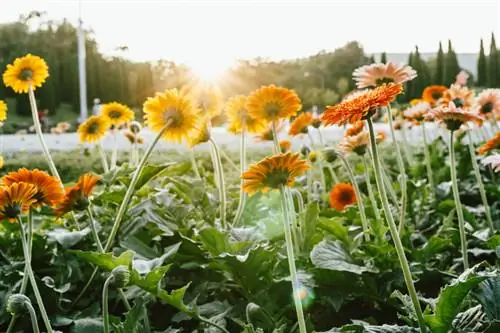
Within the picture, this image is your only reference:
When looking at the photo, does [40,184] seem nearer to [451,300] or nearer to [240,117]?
[240,117]

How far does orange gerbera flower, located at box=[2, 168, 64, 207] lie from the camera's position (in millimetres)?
1460

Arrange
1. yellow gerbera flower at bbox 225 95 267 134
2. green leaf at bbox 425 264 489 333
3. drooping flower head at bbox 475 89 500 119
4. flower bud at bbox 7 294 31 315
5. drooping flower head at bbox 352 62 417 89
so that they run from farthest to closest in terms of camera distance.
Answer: drooping flower head at bbox 475 89 500 119
yellow gerbera flower at bbox 225 95 267 134
drooping flower head at bbox 352 62 417 89
flower bud at bbox 7 294 31 315
green leaf at bbox 425 264 489 333

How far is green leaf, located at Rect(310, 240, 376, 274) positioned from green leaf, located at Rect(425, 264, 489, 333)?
0.36 metres

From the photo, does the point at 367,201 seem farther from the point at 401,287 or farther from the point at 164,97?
the point at 164,97

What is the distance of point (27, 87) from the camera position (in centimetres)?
212

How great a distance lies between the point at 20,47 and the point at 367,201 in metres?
32.7

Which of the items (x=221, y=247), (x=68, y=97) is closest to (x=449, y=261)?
(x=221, y=247)

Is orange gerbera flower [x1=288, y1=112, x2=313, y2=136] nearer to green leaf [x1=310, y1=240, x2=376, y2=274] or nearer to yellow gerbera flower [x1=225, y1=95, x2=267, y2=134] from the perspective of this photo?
yellow gerbera flower [x1=225, y1=95, x2=267, y2=134]

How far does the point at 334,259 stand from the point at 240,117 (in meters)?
0.70

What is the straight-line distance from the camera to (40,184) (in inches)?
57.6

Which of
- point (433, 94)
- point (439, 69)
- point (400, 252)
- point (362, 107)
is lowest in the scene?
point (439, 69)

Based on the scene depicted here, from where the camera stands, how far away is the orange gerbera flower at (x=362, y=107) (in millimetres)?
1079

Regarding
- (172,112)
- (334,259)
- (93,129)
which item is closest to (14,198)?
(172,112)

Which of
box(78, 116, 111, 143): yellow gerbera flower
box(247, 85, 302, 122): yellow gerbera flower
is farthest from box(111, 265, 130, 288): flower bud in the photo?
box(78, 116, 111, 143): yellow gerbera flower
